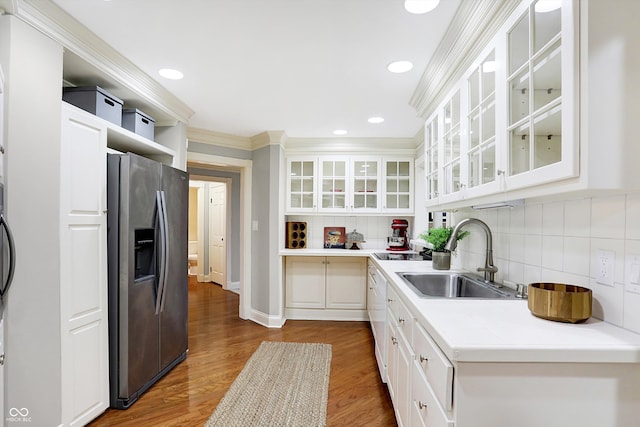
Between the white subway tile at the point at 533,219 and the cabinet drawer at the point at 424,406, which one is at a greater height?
the white subway tile at the point at 533,219

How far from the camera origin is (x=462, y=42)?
5.54ft

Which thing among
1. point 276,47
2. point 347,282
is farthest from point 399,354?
point 347,282

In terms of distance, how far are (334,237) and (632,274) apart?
3509 mm

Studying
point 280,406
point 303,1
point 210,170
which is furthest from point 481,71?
point 210,170

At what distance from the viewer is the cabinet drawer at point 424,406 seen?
1.05 metres

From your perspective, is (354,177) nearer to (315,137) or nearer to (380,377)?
(315,137)

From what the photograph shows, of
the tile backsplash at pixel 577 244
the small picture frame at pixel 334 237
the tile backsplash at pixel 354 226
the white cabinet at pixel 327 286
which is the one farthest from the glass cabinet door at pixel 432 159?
the small picture frame at pixel 334 237

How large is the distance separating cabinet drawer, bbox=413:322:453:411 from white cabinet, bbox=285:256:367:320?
2680 mm

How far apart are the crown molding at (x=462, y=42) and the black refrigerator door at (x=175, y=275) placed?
2147 mm

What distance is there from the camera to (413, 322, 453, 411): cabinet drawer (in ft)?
3.18

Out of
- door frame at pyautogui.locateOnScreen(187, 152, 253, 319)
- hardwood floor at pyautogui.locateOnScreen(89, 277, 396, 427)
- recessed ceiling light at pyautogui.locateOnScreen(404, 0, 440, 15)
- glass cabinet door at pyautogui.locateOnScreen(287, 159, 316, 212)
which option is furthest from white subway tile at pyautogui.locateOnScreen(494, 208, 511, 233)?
door frame at pyautogui.locateOnScreen(187, 152, 253, 319)

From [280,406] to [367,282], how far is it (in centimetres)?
215

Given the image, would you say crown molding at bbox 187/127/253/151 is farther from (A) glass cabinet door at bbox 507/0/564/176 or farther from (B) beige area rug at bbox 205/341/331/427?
(A) glass cabinet door at bbox 507/0/564/176

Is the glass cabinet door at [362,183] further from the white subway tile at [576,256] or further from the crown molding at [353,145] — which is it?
the white subway tile at [576,256]
